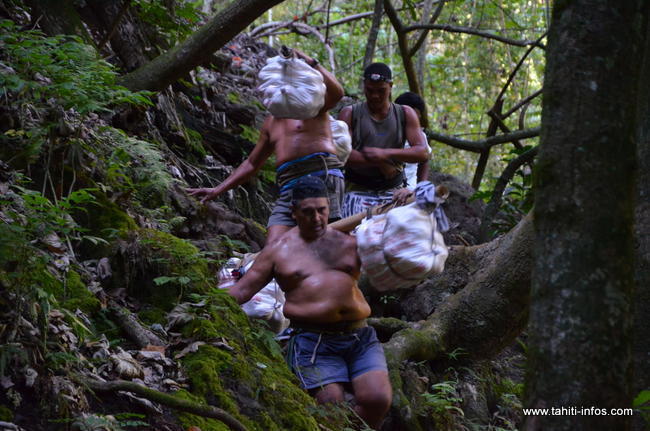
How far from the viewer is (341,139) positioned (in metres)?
6.30

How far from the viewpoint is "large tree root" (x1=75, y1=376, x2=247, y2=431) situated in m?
3.14

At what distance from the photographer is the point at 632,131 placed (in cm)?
217

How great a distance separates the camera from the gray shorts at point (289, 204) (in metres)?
5.94

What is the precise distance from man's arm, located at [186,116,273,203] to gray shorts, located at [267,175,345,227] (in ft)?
1.49

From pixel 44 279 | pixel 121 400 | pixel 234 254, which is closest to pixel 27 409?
pixel 121 400

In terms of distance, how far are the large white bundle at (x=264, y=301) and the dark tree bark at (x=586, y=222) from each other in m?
3.47

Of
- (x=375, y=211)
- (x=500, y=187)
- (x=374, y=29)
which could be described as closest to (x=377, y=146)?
(x=375, y=211)

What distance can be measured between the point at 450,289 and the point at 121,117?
11.6ft

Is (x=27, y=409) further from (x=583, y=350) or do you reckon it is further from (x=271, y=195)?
(x=271, y=195)

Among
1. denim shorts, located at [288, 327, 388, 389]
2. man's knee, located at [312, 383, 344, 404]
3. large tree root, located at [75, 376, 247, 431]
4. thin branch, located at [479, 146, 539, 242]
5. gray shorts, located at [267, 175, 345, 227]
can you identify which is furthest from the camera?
thin branch, located at [479, 146, 539, 242]

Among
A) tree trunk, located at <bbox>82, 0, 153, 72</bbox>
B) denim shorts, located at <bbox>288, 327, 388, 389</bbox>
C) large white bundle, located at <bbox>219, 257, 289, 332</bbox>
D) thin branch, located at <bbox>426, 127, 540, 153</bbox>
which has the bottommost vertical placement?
denim shorts, located at <bbox>288, 327, 388, 389</bbox>

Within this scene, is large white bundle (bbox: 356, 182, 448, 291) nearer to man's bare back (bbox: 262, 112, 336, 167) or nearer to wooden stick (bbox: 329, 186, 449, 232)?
wooden stick (bbox: 329, 186, 449, 232)

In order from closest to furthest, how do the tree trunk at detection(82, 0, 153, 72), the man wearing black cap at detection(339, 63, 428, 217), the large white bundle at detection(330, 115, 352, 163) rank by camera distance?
the large white bundle at detection(330, 115, 352, 163) < the man wearing black cap at detection(339, 63, 428, 217) < the tree trunk at detection(82, 0, 153, 72)

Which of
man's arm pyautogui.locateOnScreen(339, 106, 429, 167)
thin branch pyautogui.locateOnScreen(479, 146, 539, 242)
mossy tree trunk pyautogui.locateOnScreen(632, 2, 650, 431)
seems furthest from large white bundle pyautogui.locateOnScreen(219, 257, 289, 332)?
thin branch pyautogui.locateOnScreen(479, 146, 539, 242)
